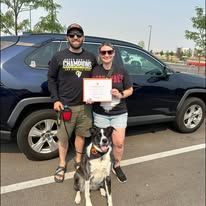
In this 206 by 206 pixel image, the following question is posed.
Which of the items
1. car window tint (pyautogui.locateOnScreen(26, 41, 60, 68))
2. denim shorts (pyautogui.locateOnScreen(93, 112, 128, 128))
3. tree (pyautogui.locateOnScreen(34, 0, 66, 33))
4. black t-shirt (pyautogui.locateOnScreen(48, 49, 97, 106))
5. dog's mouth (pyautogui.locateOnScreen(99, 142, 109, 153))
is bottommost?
dog's mouth (pyautogui.locateOnScreen(99, 142, 109, 153))

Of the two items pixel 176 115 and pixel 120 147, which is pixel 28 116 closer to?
pixel 120 147

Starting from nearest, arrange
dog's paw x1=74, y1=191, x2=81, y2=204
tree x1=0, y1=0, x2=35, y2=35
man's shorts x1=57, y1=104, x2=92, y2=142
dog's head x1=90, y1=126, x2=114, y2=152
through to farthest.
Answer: dog's head x1=90, y1=126, x2=114, y2=152
dog's paw x1=74, y1=191, x2=81, y2=204
man's shorts x1=57, y1=104, x2=92, y2=142
tree x1=0, y1=0, x2=35, y2=35

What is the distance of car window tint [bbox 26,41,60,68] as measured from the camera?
12.2 feet

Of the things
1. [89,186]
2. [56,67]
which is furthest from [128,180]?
[56,67]

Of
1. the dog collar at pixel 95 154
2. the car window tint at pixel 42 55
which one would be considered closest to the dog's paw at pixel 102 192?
the dog collar at pixel 95 154

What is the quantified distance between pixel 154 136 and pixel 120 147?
1.87 metres

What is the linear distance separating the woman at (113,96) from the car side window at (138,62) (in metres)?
1.24

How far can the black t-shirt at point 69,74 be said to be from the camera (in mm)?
3113

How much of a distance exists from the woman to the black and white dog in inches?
11.6

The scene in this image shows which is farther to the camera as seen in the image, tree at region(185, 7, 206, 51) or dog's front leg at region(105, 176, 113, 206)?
tree at region(185, 7, 206, 51)

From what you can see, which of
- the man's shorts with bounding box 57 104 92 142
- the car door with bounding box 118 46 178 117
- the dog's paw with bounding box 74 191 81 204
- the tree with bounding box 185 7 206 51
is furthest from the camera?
the tree with bounding box 185 7 206 51

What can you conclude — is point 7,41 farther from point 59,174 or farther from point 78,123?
point 59,174

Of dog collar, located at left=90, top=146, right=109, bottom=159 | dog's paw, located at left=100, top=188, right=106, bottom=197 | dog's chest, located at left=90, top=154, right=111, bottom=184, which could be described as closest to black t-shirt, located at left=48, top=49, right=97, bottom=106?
dog collar, located at left=90, top=146, right=109, bottom=159

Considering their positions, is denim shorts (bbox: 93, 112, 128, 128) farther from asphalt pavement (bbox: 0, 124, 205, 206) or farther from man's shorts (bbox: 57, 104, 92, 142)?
asphalt pavement (bbox: 0, 124, 205, 206)
